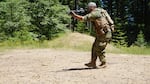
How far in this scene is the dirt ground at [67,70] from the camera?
9617 mm

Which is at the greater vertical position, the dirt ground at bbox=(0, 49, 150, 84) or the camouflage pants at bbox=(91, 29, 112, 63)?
the camouflage pants at bbox=(91, 29, 112, 63)

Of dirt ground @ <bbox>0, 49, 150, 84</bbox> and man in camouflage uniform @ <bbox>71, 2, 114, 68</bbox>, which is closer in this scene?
dirt ground @ <bbox>0, 49, 150, 84</bbox>

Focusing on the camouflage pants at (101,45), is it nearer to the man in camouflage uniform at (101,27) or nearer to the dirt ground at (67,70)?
the man in camouflage uniform at (101,27)

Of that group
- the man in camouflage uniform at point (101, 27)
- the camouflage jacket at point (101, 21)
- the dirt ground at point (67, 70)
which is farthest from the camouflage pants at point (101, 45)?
the dirt ground at point (67, 70)

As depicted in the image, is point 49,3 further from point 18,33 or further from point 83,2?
point 83,2

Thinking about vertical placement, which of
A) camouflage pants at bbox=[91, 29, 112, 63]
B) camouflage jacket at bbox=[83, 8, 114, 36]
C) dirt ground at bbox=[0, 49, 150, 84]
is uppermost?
camouflage jacket at bbox=[83, 8, 114, 36]

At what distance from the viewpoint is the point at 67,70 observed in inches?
442

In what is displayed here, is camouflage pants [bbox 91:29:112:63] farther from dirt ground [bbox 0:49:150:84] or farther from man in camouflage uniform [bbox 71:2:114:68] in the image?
dirt ground [bbox 0:49:150:84]

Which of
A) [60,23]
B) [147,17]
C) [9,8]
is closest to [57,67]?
[9,8]

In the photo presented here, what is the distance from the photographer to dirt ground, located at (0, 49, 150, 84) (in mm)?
9617

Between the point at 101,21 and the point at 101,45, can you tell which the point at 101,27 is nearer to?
the point at 101,21

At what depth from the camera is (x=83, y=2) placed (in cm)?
6247

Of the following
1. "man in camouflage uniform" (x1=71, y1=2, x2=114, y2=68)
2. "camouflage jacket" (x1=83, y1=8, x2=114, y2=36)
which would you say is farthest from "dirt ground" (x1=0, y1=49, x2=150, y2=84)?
"camouflage jacket" (x1=83, y1=8, x2=114, y2=36)

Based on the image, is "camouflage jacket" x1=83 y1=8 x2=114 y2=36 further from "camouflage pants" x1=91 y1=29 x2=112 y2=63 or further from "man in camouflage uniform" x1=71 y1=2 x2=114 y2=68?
"camouflage pants" x1=91 y1=29 x2=112 y2=63
